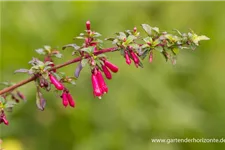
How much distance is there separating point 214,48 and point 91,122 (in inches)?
55.4

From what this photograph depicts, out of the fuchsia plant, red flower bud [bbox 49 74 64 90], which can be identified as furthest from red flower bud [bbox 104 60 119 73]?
red flower bud [bbox 49 74 64 90]

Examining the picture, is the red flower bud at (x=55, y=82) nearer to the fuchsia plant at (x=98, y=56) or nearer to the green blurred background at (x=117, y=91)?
the fuchsia plant at (x=98, y=56)

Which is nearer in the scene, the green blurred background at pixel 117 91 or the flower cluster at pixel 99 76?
the flower cluster at pixel 99 76

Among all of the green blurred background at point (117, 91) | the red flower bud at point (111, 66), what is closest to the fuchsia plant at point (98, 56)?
the red flower bud at point (111, 66)

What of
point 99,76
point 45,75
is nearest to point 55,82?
point 45,75

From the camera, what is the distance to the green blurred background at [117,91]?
301 centimetres

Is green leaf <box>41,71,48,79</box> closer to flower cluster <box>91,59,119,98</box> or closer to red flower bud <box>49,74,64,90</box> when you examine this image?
red flower bud <box>49,74,64,90</box>

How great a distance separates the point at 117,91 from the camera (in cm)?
312

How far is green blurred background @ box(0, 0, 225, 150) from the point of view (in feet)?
9.89

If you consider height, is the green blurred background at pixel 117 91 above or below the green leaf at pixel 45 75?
above

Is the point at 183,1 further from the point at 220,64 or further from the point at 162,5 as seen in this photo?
the point at 220,64

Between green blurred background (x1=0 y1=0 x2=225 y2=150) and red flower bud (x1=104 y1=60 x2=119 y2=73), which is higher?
green blurred background (x1=0 y1=0 x2=225 y2=150)

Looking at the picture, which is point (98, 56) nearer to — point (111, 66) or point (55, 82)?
point (111, 66)

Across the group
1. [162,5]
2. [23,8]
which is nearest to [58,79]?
[23,8]
